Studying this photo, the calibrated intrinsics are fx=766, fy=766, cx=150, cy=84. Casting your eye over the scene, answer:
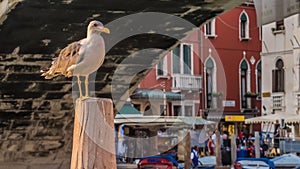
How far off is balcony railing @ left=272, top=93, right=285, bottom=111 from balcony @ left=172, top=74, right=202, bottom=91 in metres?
2.85

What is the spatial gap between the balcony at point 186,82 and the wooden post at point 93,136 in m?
18.7

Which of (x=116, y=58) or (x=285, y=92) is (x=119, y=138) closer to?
(x=285, y=92)

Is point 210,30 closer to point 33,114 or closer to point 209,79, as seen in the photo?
point 209,79

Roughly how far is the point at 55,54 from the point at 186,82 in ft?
46.4

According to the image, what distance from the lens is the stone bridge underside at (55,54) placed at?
7301 millimetres

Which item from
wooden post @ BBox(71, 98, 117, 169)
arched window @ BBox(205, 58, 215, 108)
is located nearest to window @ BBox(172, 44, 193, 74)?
arched window @ BBox(205, 58, 215, 108)

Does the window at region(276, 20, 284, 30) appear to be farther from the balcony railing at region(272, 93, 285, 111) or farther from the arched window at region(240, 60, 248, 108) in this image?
the arched window at region(240, 60, 248, 108)

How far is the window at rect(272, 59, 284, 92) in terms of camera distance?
69.2 feet

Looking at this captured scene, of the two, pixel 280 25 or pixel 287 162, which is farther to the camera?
pixel 280 25

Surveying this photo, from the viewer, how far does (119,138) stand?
16.7m

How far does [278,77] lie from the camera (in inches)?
837

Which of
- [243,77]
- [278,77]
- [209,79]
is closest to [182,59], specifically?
[209,79]

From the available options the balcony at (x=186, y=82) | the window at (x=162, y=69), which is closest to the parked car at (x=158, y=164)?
the window at (x=162, y=69)

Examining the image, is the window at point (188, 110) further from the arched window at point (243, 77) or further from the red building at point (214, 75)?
the arched window at point (243, 77)
